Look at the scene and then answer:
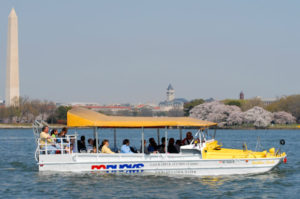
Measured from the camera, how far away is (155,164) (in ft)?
74.2

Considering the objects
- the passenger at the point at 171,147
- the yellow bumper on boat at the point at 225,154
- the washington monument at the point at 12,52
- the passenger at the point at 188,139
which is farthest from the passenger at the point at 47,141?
the washington monument at the point at 12,52

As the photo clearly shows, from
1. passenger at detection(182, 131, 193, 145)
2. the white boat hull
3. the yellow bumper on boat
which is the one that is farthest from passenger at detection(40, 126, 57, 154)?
the yellow bumper on boat

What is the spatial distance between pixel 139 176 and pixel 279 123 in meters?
106

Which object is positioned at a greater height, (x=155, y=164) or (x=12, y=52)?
(x=12, y=52)

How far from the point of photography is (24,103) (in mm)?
137625

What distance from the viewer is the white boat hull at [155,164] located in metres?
22.4

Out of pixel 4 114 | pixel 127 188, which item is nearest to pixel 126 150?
pixel 127 188

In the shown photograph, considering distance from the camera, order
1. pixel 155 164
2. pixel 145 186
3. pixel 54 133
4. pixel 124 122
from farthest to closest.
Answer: pixel 54 133
pixel 124 122
pixel 155 164
pixel 145 186

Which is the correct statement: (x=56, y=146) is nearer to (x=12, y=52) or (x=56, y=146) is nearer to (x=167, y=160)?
(x=167, y=160)

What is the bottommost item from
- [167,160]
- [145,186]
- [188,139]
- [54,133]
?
[145,186]

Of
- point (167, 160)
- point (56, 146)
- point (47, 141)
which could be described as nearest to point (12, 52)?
point (47, 141)

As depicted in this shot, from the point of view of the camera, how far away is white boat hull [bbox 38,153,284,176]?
2242 cm

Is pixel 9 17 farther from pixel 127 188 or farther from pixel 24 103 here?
pixel 127 188

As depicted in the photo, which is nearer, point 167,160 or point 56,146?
point 167,160
